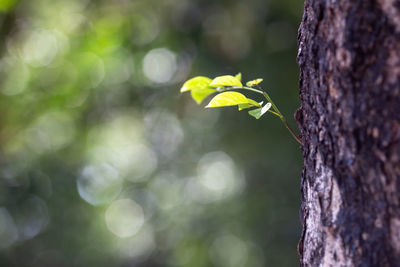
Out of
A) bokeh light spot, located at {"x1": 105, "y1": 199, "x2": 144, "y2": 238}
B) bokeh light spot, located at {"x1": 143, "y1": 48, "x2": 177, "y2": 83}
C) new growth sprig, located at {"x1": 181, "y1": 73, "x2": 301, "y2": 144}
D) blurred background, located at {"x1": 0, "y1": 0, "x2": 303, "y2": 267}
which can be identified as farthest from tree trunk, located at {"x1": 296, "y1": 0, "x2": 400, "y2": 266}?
bokeh light spot, located at {"x1": 105, "y1": 199, "x2": 144, "y2": 238}

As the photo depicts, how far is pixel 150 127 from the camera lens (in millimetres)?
4449

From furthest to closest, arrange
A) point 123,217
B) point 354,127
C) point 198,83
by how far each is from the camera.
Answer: point 123,217 < point 198,83 < point 354,127

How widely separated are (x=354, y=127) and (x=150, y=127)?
3.96m

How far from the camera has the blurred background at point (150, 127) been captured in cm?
327

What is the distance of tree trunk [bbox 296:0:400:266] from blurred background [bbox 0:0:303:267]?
242 centimetres

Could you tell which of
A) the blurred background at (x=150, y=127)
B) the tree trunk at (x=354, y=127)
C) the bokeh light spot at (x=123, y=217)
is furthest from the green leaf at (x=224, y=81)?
the bokeh light spot at (x=123, y=217)

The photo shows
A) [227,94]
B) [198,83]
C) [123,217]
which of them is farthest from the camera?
[123,217]

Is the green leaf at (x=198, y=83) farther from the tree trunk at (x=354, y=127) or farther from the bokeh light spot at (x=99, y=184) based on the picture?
the bokeh light spot at (x=99, y=184)

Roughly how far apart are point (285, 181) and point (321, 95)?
8.84 ft

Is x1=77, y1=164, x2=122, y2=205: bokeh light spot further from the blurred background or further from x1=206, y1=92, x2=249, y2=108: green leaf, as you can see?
x1=206, y1=92, x2=249, y2=108: green leaf

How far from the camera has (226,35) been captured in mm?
3404

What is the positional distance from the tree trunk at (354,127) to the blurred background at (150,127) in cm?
242

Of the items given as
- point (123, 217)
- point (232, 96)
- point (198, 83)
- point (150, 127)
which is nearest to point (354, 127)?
point (232, 96)

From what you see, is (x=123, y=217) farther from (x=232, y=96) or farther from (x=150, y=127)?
(x=232, y=96)
